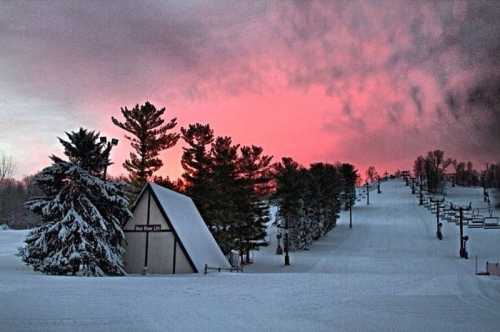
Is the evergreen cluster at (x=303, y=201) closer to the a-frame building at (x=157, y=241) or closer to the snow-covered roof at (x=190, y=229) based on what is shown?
the snow-covered roof at (x=190, y=229)

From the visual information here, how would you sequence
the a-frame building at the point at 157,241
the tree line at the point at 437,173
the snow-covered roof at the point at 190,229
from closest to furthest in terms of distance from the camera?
the a-frame building at the point at 157,241, the snow-covered roof at the point at 190,229, the tree line at the point at 437,173

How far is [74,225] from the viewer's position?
21.6m

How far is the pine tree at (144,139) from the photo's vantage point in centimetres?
4334

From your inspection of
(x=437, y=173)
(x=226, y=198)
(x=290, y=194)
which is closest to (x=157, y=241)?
(x=226, y=198)

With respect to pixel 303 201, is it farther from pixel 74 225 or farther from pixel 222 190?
pixel 74 225

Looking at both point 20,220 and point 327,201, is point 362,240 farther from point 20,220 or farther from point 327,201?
point 20,220

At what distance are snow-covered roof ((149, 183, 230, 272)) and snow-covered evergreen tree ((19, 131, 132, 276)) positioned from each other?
308cm

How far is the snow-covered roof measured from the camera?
25.8 metres

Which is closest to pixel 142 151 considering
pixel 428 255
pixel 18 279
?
pixel 18 279

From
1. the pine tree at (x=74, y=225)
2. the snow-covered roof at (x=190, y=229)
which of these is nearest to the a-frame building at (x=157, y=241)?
the snow-covered roof at (x=190, y=229)

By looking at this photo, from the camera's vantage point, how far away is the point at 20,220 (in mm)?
92250

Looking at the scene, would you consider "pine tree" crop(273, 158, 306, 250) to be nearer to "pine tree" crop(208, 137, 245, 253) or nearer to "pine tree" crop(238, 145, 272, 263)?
"pine tree" crop(238, 145, 272, 263)

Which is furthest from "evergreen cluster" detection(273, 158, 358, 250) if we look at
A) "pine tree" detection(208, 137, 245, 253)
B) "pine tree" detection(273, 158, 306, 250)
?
"pine tree" detection(208, 137, 245, 253)

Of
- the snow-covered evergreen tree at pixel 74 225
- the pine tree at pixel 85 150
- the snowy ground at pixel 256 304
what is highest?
the pine tree at pixel 85 150
